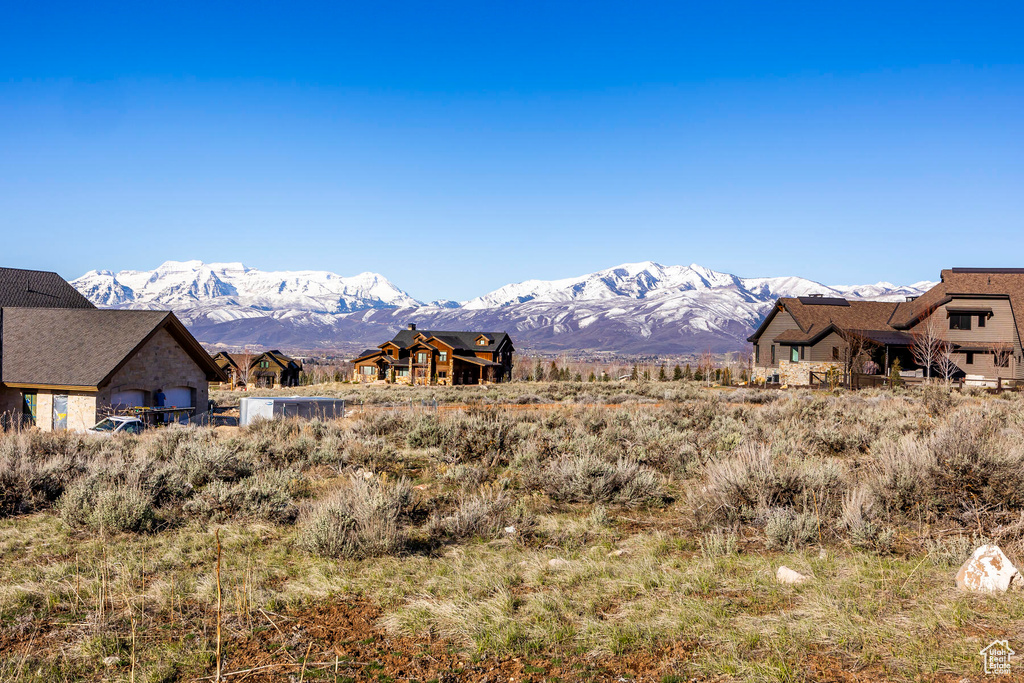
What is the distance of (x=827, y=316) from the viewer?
168 feet

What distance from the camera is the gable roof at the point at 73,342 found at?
21.7 metres

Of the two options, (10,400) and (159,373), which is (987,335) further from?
(10,400)

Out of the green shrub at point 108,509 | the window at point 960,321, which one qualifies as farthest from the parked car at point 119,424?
the window at point 960,321

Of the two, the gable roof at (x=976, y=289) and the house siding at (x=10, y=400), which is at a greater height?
the gable roof at (x=976, y=289)

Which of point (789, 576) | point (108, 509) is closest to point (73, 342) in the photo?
point (108, 509)

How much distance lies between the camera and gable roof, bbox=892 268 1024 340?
42594mm

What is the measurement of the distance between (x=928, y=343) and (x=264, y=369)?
77355 millimetres

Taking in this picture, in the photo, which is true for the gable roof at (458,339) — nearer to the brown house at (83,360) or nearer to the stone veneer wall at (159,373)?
the stone veneer wall at (159,373)

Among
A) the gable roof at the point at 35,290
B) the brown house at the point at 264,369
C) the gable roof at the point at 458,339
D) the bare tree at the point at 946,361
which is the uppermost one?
the gable roof at the point at 35,290

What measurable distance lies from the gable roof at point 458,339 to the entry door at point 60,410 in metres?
46.5

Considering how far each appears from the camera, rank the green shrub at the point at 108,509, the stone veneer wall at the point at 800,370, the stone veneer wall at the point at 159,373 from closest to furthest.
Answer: the green shrub at the point at 108,509, the stone veneer wall at the point at 159,373, the stone veneer wall at the point at 800,370

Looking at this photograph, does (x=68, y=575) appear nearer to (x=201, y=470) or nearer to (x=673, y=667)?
(x=201, y=470)

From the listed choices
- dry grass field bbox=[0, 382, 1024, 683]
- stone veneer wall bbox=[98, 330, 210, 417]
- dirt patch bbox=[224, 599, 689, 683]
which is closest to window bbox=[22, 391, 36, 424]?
stone veneer wall bbox=[98, 330, 210, 417]

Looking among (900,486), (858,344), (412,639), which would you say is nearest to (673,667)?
(412,639)
